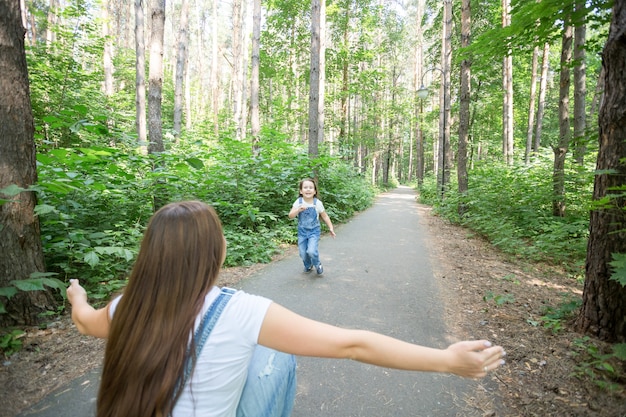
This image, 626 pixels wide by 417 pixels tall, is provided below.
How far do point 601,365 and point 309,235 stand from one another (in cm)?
397

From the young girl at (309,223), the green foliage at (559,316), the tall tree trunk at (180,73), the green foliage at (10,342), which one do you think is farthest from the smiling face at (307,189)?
the tall tree trunk at (180,73)

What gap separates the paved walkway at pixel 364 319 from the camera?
2.57 meters

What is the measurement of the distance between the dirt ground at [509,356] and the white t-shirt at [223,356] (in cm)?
229

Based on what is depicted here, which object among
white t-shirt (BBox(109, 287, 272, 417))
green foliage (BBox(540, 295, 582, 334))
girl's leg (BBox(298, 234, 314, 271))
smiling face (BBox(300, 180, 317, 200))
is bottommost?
green foliage (BBox(540, 295, 582, 334))

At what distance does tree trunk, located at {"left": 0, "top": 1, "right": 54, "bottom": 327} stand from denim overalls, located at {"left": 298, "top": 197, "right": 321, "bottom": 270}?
3601 mm

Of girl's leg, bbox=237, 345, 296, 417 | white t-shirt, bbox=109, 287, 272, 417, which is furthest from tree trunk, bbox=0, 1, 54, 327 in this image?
white t-shirt, bbox=109, 287, 272, 417

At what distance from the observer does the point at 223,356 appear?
3.99 feet

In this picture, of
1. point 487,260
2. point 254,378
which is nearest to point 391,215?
point 487,260

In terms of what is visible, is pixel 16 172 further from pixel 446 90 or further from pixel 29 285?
pixel 446 90

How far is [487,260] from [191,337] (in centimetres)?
701

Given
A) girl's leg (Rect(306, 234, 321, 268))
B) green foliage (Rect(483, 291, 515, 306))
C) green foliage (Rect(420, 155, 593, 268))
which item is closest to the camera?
green foliage (Rect(483, 291, 515, 306))

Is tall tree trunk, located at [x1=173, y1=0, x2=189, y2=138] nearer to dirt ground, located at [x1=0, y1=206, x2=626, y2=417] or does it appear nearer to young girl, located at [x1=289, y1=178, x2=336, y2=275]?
young girl, located at [x1=289, y1=178, x2=336, y2=275]

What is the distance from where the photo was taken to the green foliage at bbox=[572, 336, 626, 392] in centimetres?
258

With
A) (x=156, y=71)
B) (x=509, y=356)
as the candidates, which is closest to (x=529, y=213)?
(x=509, y=356)
